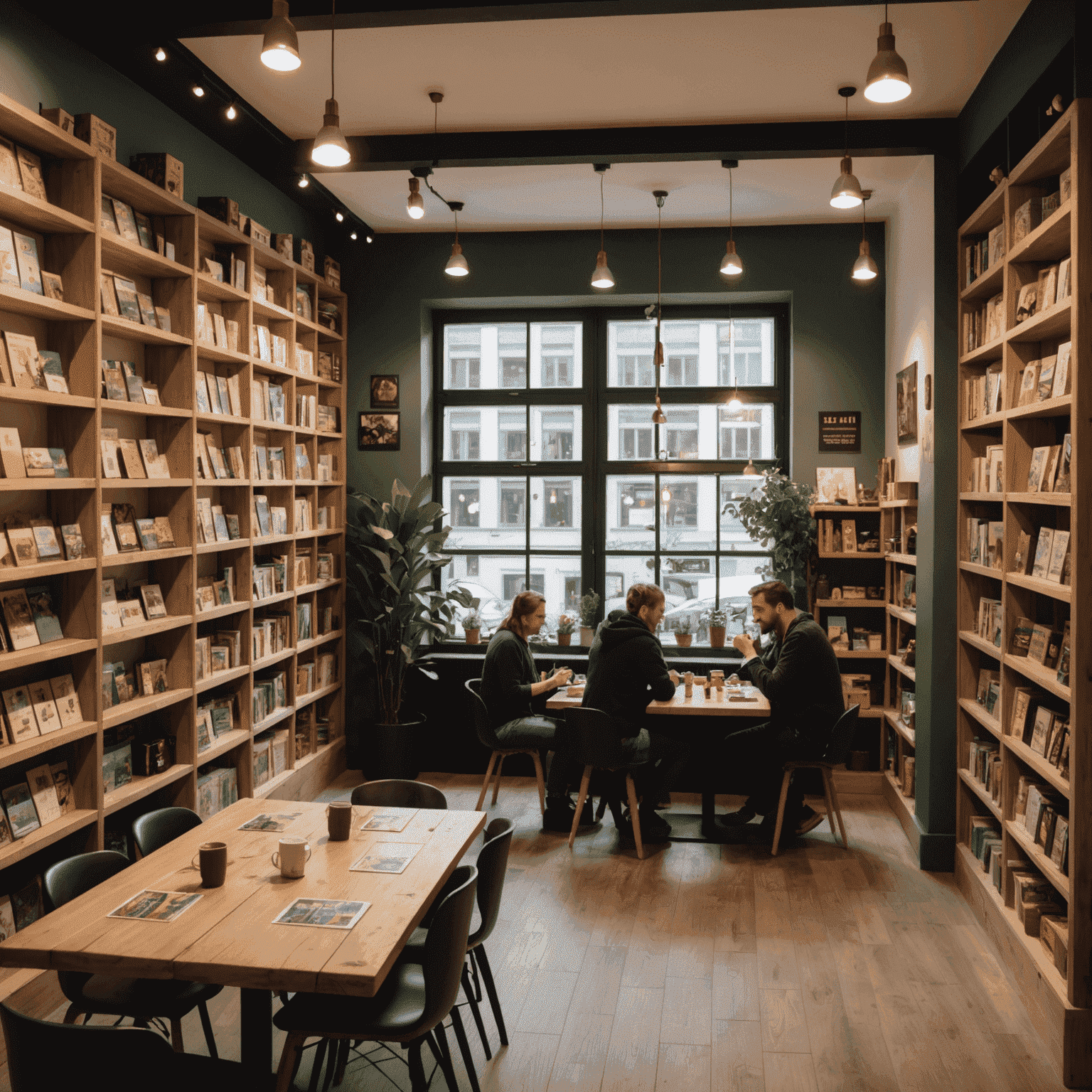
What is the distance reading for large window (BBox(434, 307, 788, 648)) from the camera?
7141 mm

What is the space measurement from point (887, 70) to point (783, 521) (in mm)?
3749

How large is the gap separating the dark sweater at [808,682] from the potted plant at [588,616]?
197 cm

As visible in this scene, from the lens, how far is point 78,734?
11.9 feet

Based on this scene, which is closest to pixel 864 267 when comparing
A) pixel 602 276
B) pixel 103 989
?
pixel 602 276

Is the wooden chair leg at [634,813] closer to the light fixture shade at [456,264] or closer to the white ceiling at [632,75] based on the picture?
Result: the light fixture shade at [456,264]

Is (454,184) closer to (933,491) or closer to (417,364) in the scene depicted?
(417,364)

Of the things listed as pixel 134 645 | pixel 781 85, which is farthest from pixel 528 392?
pixel 134 645

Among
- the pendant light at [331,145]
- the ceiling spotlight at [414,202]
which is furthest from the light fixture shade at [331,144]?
the ceiling spotlight at [414,202]

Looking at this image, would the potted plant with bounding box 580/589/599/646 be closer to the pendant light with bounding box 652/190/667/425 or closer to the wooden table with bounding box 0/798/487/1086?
the pendant light with bounding box 652/190/667/425

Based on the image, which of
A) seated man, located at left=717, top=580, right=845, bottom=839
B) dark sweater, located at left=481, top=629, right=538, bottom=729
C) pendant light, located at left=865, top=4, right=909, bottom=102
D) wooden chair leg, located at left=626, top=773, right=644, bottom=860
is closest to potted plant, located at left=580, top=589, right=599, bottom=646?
dark sweater, located at left=481, top=629, right=538, bottom=729

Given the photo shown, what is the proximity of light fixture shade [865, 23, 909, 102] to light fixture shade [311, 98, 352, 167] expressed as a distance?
1.72 metres

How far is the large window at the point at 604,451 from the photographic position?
714 cm

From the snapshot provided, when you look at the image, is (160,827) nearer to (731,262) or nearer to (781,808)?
(781,808)

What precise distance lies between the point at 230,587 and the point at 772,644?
3.24 meters
